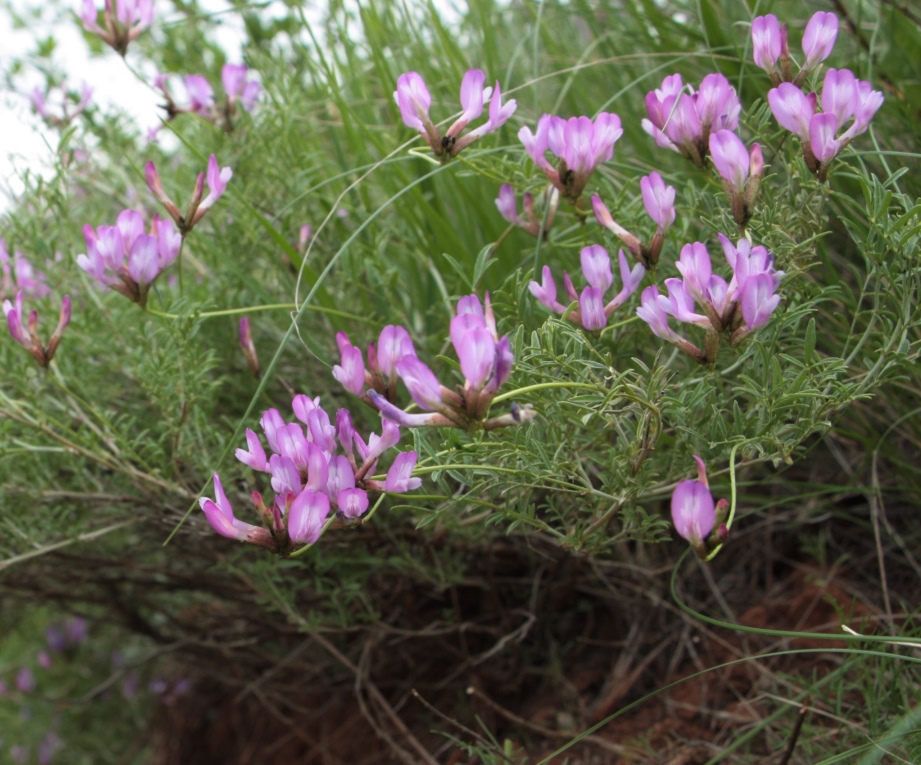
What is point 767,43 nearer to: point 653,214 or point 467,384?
point 653,214

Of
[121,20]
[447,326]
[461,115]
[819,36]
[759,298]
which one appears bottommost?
[447,326]

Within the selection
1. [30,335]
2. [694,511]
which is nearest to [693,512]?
[694,511]

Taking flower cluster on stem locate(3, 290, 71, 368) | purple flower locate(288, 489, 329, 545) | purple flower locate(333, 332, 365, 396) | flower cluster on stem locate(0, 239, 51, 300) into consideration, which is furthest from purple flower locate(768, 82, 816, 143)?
flower cluster on stem locate(0, 239, 51, 300)

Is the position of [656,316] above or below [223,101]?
below

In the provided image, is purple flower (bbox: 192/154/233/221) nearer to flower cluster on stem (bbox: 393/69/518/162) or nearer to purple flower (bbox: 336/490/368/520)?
flower cluster on stem (bbox: 393/69/518/162)

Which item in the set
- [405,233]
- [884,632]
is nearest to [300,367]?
[405,233]

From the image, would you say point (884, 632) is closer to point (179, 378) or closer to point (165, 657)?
point (179, 378)

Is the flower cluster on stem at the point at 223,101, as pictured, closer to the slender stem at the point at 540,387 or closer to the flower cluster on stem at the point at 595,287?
the flower cluster on stem at the point at 595,287

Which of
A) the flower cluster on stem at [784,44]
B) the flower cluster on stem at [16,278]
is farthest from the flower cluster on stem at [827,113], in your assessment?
the flower cluster on stem at [16,278]
